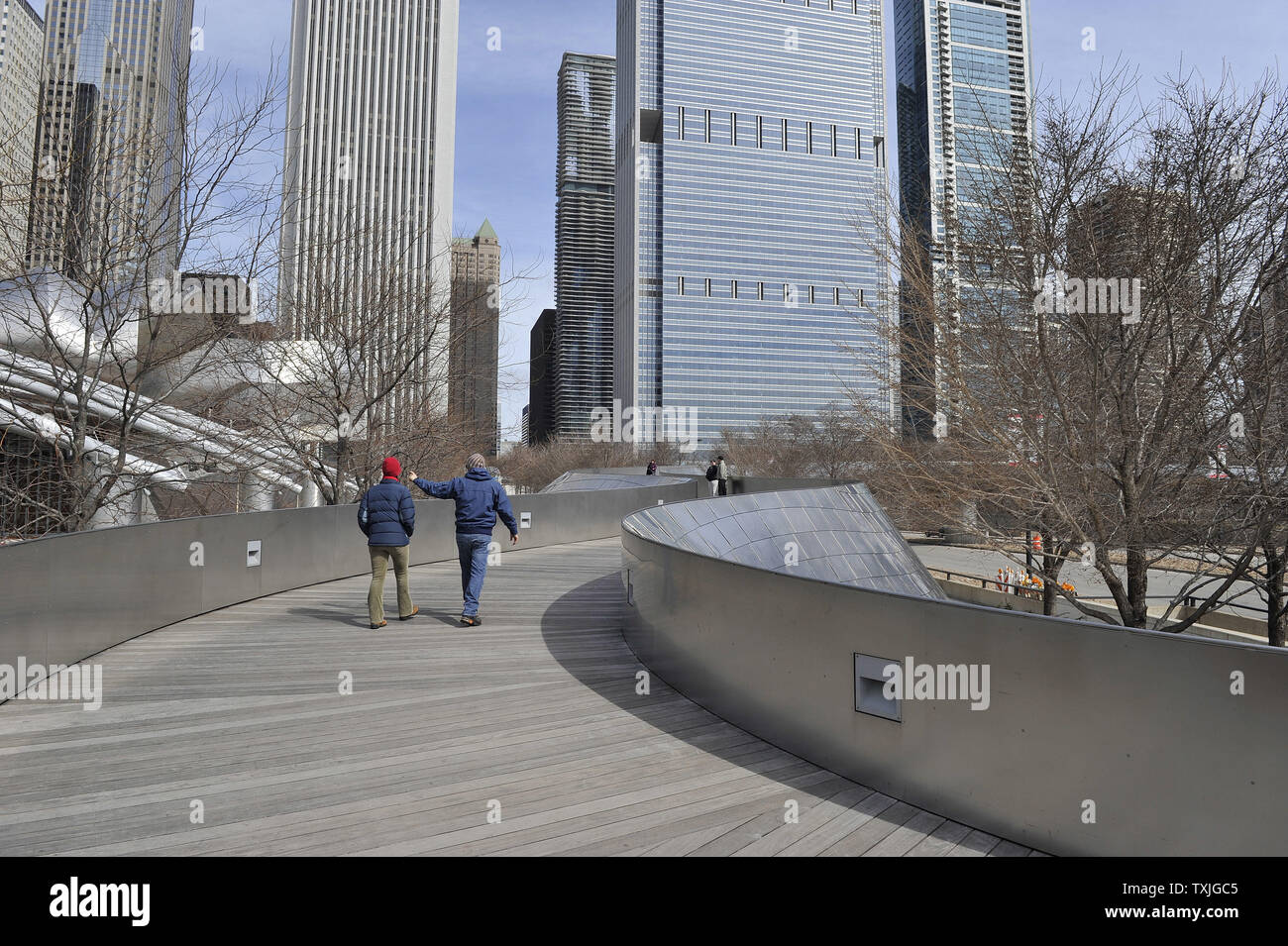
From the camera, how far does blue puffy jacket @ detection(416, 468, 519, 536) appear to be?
27.7 ft

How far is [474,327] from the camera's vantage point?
18516mm

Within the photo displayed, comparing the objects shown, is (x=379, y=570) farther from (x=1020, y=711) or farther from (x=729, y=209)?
(x=729, y=209)

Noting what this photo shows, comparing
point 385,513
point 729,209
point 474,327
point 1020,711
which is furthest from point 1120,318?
point 729,209

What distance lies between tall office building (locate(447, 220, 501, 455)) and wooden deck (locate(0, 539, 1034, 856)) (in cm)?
1226

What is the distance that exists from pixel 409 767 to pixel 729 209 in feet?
514

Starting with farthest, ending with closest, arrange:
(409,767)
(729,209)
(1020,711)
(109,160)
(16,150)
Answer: (729,209)
(16,150)
(109,160)
(409,767)
(1020,711)

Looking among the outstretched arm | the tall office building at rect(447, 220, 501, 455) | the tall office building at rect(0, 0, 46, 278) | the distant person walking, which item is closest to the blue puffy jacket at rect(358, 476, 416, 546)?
the distant person walking

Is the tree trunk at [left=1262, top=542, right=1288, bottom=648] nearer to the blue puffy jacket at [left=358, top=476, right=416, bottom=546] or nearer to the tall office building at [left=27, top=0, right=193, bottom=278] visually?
the blue puffy jacket at [left=358, top=476, right=416, bottom=546]

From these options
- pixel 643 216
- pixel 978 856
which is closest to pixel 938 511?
pixel 978 856

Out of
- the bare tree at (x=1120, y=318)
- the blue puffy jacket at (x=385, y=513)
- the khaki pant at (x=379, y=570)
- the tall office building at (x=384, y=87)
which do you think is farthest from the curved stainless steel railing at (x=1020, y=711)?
the tall office building at (x=384, y=87)

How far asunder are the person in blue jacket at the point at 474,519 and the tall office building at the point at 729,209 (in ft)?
448

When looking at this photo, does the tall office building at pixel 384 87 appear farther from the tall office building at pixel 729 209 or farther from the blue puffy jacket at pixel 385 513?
the tall office building at pixel 729 209
